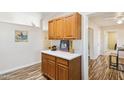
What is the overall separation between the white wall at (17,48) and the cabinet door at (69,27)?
2.41 ft

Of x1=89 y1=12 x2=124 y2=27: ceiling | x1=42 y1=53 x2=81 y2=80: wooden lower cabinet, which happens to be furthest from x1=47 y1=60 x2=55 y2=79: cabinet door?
x1=89 y1=12 x2=124 y2=27: ceiling

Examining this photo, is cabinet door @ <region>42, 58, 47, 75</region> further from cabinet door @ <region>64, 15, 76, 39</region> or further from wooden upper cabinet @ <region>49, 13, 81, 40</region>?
cabinet door @ <region>64, 15, 76, 39</region>

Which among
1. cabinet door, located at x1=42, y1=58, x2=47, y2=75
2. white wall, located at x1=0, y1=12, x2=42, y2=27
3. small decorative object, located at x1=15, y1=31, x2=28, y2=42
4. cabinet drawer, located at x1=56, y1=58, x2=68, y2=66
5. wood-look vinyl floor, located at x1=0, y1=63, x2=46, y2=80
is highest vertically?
white wall, located at x1=0, y1=12, x2=42, y2=27

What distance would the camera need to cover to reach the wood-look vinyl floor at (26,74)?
2.60 meters

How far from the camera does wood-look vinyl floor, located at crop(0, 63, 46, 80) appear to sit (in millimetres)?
2604

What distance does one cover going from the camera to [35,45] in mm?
2998

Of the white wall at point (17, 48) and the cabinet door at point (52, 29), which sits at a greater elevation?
the cabinet door at point (52, 29)

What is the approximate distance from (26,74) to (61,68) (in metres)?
1.03

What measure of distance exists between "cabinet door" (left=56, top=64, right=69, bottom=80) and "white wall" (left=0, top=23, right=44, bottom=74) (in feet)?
2.87

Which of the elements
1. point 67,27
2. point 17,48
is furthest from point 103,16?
point 17,48

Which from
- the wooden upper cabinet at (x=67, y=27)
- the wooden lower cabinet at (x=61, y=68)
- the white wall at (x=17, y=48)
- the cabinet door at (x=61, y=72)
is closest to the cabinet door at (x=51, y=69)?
the wooden lower cabinet at (x=61, y=68)

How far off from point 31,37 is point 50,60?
2.87 feet

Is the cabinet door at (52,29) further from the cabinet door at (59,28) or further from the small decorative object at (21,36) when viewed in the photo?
the small decorative object at (21,36)
